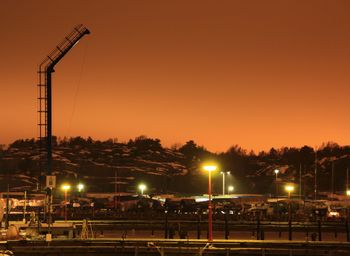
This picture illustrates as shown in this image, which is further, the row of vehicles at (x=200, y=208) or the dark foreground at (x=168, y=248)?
the row of vehicles at (x=200, y=208)

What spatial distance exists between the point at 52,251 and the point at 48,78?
116 feet

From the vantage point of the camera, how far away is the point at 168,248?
39.2 meters

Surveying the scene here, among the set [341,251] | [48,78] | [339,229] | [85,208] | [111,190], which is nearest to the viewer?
[341,251]

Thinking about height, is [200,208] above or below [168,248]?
above

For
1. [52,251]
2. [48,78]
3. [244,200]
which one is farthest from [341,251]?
[244,200]

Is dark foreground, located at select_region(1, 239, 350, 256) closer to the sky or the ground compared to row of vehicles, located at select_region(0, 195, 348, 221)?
closer to the ground

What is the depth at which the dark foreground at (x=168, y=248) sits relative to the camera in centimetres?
3928

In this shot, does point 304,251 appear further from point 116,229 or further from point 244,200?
point 244,200

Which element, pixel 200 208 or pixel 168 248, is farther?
pixel 200 208

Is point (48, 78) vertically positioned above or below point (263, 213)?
above

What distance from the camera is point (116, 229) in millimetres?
63438

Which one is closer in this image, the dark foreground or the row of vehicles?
the dark foreground

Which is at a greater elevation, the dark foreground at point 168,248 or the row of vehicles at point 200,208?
the row of vehicles at point 200,208

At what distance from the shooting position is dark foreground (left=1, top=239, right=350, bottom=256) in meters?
39.3
